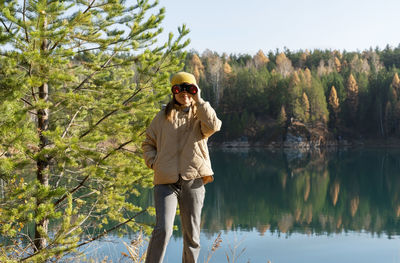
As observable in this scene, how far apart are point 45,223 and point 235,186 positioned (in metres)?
22.5

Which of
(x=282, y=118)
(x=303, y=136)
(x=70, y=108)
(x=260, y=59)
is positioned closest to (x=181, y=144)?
(x=70, y=108)

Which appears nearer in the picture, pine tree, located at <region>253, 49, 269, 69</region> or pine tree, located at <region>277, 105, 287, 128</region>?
pine tree, located at <region>277, 105, 287, 128</region>

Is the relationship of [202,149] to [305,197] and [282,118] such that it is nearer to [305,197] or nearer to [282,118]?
[305,197]

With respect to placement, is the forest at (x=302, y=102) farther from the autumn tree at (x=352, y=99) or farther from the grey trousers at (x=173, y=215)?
the grey trousers at (x=173, y=215)

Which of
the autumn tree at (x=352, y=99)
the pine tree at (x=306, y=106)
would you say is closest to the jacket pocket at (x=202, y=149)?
the pine tree at (x=306, y=106)

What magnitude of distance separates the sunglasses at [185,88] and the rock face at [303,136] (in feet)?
163

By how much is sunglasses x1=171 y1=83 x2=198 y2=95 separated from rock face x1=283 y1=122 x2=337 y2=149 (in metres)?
49.7

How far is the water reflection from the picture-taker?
17625 millimetres

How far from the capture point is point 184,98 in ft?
10.0

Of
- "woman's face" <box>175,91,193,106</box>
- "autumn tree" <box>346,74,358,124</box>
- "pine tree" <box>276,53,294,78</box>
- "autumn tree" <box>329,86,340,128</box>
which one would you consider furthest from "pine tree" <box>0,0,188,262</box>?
"pine tree" <box>276,53,294,78</box>

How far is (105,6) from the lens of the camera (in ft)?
17.6

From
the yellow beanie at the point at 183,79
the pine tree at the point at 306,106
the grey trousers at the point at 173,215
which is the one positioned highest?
the pine tree at the point at 306,106

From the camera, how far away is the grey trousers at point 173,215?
2.89 m

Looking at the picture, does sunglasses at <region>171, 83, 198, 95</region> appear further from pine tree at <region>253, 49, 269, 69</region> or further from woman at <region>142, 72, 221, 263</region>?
pine tree at <region>253, 49, 269, 69</region>
